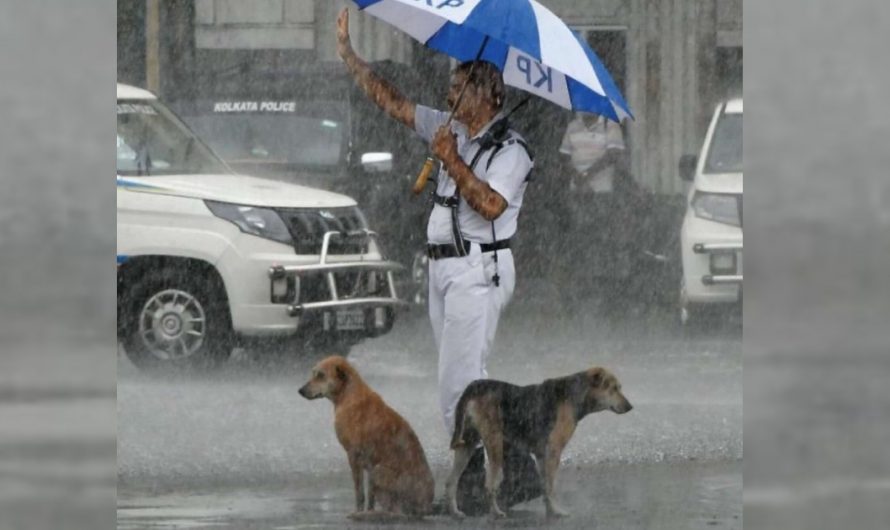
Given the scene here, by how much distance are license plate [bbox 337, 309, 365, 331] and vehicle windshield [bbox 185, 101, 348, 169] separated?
0.72 metres

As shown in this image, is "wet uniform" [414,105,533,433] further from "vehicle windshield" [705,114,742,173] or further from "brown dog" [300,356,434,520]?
"vehicle windshield" [705,114,742,173]

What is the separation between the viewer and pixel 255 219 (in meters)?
11.0

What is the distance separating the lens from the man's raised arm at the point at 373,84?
32.5ft

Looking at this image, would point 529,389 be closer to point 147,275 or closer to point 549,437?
point 549,437

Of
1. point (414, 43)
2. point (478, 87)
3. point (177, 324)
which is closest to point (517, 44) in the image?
point (478, 87)

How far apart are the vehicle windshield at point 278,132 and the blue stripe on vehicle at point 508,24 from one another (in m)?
1.96

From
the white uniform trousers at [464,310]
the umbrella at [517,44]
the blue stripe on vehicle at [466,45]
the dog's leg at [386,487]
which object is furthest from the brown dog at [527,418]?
the blue stripe on vehicle at [466,45]

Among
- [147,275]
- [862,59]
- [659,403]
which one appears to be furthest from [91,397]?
[862,59]

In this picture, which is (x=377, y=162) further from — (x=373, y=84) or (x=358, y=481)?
(x=358, y=481)

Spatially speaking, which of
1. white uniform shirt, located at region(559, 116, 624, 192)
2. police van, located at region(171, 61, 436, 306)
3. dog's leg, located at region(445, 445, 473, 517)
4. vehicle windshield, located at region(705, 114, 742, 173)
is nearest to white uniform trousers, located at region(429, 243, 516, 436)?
dog's leg, located at region(445, 445, 473, 517)

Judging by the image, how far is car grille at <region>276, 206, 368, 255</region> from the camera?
36.2 ft

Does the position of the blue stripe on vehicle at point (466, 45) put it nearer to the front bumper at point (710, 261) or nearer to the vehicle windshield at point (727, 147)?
the vehicle windshield at point (727, 147)

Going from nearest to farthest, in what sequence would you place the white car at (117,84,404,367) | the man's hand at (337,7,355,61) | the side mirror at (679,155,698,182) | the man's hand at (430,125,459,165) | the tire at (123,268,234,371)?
1. the man's hand at (430,125,459,165)
2. the man's hand at (337,7,355,61)
3. the white car at (117,84,404,367)
4. the tire at (123,268,234,371)
5. the side mirror at (679,155,698,182)

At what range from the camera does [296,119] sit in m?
11.3
